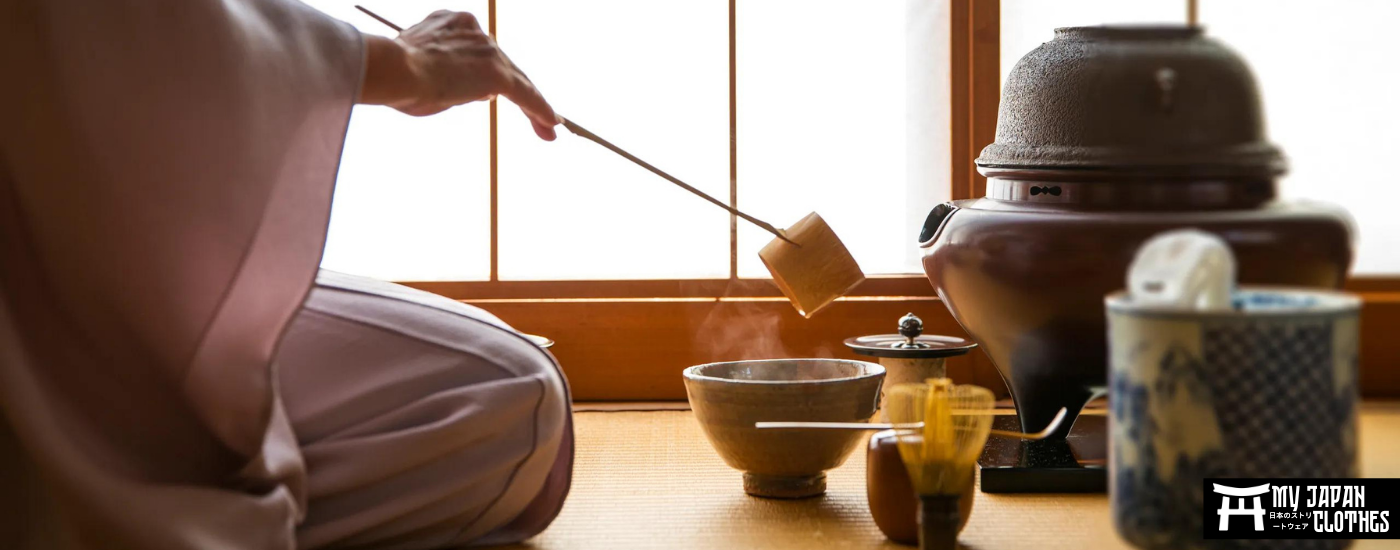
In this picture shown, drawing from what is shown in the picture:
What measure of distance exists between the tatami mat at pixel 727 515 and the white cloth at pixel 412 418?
0.14m

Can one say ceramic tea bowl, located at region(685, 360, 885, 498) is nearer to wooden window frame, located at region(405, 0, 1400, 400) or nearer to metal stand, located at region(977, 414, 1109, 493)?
metal stand, located at region(977, 414, 1109, 493)

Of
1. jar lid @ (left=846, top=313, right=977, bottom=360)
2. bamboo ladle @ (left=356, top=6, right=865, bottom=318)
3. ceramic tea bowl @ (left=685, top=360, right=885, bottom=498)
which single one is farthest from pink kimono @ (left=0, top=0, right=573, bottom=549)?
jar lid @ (left=846, top=313, right=977, bottom=360)

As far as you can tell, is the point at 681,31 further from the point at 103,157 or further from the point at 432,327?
the point at 103,157

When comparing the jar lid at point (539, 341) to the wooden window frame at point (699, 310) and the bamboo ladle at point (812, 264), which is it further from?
the wooden window frame at point (699, 310)

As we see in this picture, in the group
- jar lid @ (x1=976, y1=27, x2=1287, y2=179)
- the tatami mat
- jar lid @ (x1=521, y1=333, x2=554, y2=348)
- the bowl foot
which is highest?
jar lid @ (x1=976, y1=27, x2=1287, y2=179)

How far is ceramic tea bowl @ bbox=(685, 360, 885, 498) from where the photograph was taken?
1.69 metres

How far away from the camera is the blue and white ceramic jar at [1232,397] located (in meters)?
0.73

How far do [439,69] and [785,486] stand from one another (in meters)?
0.74

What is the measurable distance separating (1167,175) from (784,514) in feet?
3.14

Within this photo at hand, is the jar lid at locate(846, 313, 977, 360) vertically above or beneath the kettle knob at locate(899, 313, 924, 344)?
beneath

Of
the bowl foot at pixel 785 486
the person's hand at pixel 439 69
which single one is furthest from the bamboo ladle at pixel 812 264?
the person's hand at pixel 439 69

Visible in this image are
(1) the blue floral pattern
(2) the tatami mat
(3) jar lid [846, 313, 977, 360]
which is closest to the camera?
(1) the blue floral pattern

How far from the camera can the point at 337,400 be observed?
1518mm

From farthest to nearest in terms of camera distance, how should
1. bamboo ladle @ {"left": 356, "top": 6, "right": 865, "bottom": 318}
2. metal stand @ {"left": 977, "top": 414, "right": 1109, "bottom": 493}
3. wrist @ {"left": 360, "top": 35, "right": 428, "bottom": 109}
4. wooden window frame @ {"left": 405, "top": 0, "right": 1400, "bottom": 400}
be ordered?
wooden window frame @ {"left": 405, "top": 0, "right": 1400, "bottom": 400} < bamboo ladle @ {"left": 356, "top": 6, "right": 865, "bottom": 318} < metal stand @ {"left": 977, "top": 414, "right": 1109, "bottom": 493} < wrist @ {"left": 360, "top": 35, "right": 428, "bottom": 109}
